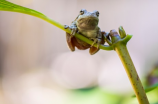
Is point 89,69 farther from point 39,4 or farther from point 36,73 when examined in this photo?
point 39,4

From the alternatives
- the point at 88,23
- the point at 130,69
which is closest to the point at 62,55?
the point at 88,23

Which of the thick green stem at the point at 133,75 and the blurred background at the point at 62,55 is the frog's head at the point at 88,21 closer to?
the thick green stem at the point at 133,75

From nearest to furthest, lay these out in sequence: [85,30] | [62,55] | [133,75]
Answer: [133,75]
[85,30]
[62,55]

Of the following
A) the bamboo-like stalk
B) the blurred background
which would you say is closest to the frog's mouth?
the bamboo-like stalk

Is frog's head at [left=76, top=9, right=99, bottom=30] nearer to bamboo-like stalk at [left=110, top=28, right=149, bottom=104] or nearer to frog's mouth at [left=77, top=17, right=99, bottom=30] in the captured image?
frog's mouth at [left=77, top=17, right=99, bottom=30]

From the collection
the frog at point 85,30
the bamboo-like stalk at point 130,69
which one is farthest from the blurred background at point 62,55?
the bamboo-like stalk at point 130,69

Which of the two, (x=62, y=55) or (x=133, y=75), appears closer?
(x=133, y=75)

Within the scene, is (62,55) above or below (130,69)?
above

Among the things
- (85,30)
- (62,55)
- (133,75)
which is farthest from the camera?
(62,55)

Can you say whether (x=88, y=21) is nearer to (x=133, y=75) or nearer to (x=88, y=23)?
(x=88, y=23)
